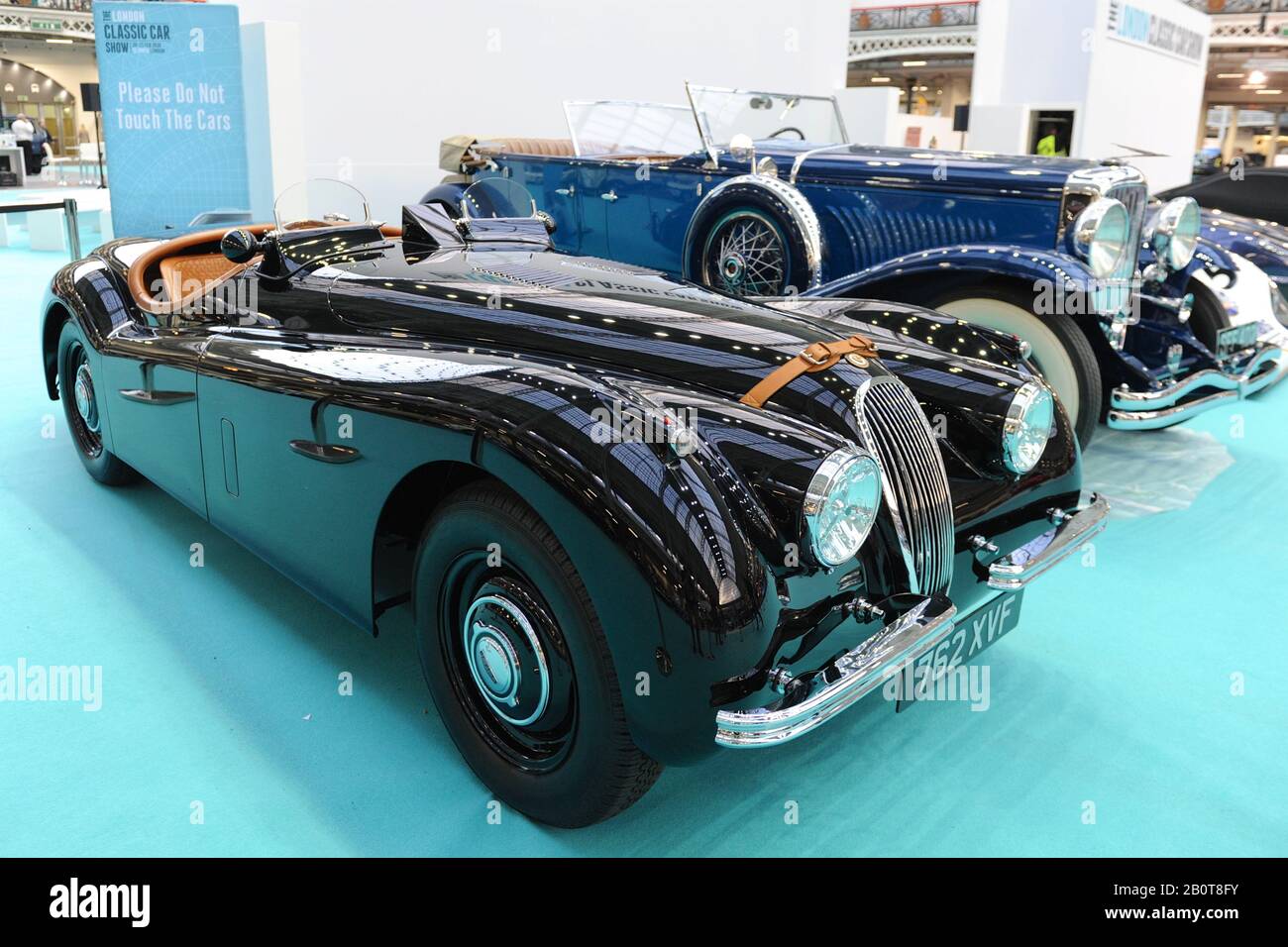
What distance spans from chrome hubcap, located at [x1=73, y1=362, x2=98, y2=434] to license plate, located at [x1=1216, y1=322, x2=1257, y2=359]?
4.85 metres

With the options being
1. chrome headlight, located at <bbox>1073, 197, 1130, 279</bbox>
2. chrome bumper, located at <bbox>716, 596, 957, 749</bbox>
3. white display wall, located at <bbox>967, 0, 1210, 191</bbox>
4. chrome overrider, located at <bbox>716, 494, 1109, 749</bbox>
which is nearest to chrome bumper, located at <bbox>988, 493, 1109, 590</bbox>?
chrome overrider, located at <bbox>716, 494, 1109, 749</bbox>

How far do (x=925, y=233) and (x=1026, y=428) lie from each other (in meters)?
2.59

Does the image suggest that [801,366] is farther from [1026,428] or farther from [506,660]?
[506,660]

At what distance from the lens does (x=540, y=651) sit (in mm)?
1834

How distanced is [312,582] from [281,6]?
802 centimetres

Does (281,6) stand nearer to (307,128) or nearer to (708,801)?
(307,128)

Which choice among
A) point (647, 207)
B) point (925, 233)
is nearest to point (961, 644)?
point (925, 233)

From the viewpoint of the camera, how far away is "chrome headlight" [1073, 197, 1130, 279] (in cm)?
417

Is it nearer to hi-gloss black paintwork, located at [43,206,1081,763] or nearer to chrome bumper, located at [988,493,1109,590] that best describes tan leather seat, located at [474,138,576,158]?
hi-gloss black paintwork, located at [43,206,1081,763]

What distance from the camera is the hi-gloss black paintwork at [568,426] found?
1649mm

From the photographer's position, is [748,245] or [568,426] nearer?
[568,426]

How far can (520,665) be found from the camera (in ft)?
6.15

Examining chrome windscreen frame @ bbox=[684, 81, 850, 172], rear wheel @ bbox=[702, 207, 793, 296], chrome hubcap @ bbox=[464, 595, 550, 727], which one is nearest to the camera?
chrome hubcap @ bbox=[464, 595, 550, 727]
